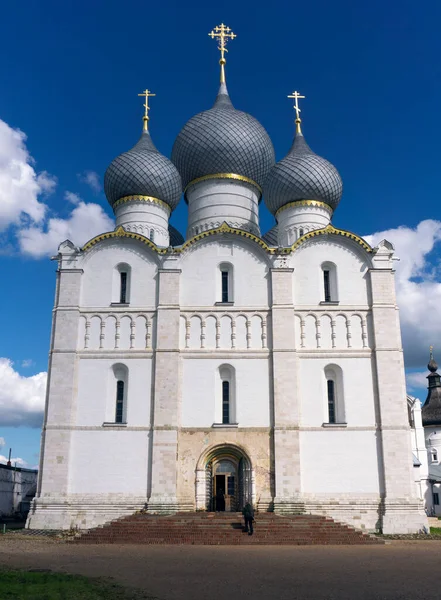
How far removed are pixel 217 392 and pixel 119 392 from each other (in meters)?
3.42

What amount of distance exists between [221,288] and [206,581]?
41.9 feet

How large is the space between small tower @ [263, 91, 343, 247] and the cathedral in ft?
9.45

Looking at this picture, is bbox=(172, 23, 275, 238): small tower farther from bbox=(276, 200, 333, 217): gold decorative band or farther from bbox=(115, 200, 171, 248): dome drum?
bbox=(276, 200, 333, 217): gold decorative band

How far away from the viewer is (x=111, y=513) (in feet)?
63.1

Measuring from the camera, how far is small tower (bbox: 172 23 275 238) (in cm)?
2548

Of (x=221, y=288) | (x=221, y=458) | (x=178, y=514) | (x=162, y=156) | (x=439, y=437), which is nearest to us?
(x=178, y=514)

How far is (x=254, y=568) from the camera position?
1148 cm

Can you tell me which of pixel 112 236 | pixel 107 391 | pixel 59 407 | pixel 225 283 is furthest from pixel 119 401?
pixel 112 236

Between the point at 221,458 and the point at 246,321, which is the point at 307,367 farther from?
the point at 221,458

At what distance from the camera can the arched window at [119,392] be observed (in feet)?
67.0

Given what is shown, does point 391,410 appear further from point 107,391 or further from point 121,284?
point 121,284

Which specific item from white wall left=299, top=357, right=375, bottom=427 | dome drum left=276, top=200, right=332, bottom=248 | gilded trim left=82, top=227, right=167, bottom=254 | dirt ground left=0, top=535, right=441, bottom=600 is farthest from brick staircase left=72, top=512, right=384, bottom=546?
dome drum left=276, top=200, right=332, bottom=248

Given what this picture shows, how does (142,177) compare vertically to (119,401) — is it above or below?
above

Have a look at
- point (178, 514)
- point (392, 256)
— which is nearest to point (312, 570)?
point (178, 514)
